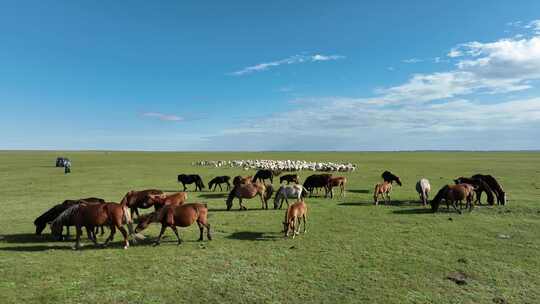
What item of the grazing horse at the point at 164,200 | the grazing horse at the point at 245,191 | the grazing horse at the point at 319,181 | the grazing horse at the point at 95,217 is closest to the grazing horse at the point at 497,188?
the grazing horse at the point at 319,181

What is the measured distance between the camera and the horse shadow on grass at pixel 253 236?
465 inches

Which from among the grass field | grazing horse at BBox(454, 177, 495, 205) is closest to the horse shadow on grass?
the grass field

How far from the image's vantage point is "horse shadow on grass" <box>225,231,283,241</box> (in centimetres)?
Result: 1181

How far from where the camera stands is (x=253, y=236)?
1212 cm

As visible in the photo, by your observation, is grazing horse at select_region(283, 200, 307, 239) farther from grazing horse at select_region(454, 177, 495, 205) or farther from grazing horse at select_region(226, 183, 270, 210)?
grazing horse at select_region(454, 177, 495, 205)

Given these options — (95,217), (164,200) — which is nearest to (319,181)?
(164,200)

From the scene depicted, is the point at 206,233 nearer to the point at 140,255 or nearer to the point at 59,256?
the point at 140,255

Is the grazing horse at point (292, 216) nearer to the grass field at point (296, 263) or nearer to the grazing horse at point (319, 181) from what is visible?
the grass field at point (296, 263)

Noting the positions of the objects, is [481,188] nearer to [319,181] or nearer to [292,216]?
[319,181]

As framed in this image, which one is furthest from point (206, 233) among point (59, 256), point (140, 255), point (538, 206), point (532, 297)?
point (538, 206)

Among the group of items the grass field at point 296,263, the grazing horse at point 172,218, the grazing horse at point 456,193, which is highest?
the grazing horse at point 456,193

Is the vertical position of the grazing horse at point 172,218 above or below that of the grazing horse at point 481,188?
below

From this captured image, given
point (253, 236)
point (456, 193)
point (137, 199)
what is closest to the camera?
point (253, 236)

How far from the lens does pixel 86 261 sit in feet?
31.1
